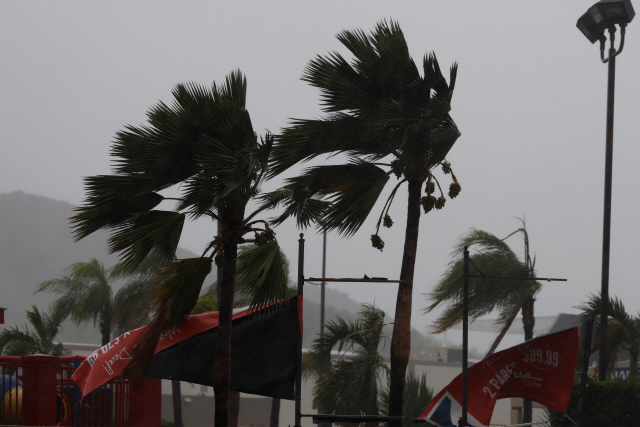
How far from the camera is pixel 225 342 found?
11.0 m

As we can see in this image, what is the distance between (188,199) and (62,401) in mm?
4621

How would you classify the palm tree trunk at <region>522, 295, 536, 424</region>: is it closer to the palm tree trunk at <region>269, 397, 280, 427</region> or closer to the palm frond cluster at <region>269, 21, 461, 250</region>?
the palm tree trunk at <region>269, 397, 280, 427</region>

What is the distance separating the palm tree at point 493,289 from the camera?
942 inches

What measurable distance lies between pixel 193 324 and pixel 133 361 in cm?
164

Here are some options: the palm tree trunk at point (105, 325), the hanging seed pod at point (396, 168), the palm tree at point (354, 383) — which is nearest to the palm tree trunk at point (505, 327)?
the palm tree at point (354, 383)

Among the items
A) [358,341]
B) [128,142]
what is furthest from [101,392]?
[358,341]

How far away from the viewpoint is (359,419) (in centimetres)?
988

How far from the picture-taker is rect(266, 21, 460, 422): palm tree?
11500 millimetres

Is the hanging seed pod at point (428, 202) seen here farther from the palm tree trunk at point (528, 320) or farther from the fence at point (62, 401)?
the palm tree trunk at point (528, 320)

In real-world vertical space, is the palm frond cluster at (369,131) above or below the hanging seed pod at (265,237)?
above

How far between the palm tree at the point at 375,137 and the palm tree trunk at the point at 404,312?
0.02 meters

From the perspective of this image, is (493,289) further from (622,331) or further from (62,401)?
(62,401)

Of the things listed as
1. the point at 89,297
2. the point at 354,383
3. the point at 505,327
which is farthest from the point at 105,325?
the point at 354,383

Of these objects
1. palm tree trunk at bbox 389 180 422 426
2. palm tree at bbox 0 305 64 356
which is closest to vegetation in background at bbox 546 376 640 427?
palm tree trunk at bbox 389 180 422 426
